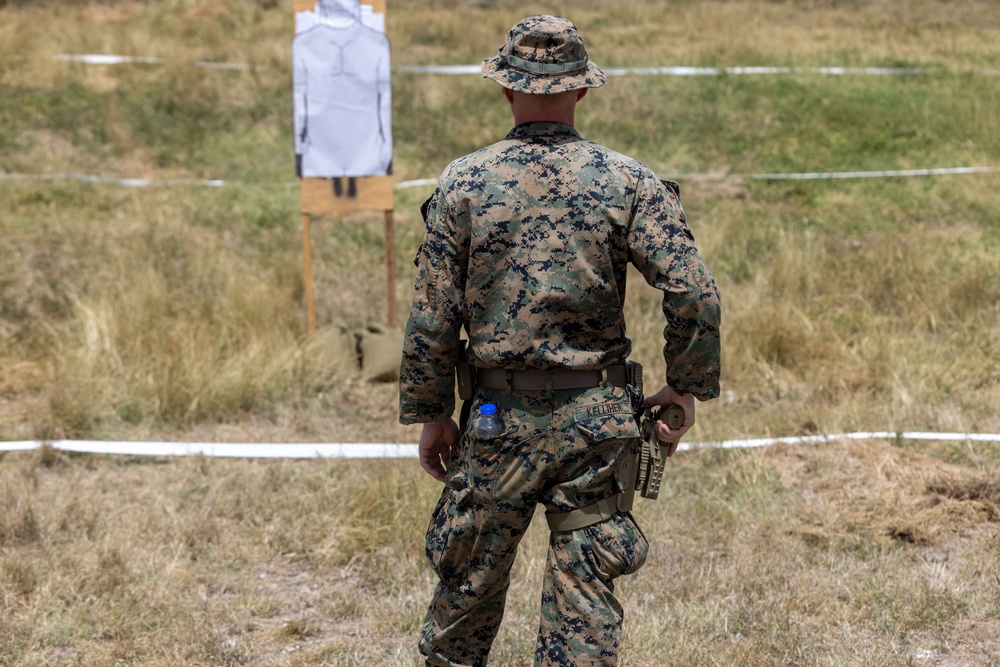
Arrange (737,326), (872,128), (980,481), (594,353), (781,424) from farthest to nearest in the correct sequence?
(872,128), (737,326), (781,424), (980,481), (594,353)

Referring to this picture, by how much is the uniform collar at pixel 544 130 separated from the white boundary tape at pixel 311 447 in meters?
2.87

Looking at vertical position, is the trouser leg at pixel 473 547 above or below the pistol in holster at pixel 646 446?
below

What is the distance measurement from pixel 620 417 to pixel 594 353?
0.18m

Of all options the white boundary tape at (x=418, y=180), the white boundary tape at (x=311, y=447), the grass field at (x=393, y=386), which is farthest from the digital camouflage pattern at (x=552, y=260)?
the white boundary tape at (x=418, y=180)

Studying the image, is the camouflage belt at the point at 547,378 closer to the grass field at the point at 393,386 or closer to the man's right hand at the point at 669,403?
the man's right hand at the point at 669,403

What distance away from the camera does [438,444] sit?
9.93ft

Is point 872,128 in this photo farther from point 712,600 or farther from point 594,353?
point 594,353

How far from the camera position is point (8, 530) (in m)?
4.45

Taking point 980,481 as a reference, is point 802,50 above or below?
above

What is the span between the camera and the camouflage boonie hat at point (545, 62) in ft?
8.96

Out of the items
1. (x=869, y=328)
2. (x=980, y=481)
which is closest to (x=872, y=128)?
(x=869, y=328)

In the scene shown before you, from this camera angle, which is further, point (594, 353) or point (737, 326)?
point (737, 326)

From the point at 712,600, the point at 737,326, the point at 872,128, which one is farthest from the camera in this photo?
the point at 872,128

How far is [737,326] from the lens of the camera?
6.91 meters
